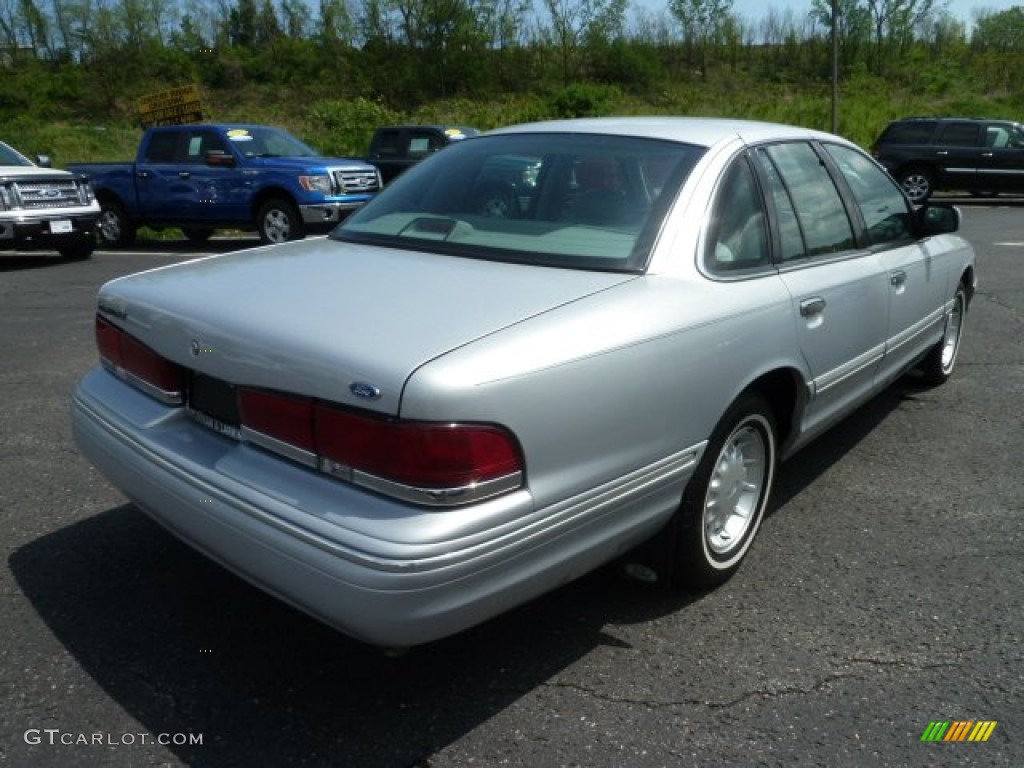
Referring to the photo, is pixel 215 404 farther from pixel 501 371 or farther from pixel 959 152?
pixel 959 152

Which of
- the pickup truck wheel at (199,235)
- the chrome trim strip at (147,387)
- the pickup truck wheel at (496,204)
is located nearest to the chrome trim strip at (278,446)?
the chrome trim strip at (147,387)

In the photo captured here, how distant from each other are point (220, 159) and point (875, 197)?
1014 cm

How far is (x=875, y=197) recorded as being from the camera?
4266 mm

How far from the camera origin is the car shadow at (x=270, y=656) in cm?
237

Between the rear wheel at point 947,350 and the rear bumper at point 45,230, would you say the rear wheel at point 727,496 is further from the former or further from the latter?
the rear bumper at point 45,230

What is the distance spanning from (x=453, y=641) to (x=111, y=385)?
1417 mm

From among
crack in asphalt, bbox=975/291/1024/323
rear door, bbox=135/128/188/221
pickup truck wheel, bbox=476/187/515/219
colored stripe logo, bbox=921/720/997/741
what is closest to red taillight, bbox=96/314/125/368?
pickup truck wheel, bbox=476/187/515/219

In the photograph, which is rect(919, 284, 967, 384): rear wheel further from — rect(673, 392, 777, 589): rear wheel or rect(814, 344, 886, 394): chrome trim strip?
rect(673, 392, 777, 589): rear wheel

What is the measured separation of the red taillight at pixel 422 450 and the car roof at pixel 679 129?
1638 millimetres

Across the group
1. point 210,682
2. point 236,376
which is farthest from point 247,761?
point 236,376

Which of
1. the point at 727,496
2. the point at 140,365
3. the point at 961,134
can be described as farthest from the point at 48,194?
the point at 961,134

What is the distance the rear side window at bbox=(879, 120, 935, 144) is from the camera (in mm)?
19125

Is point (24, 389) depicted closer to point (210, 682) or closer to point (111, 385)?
point (111, 385)

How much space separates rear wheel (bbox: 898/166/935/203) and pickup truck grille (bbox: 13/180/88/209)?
15.9m
